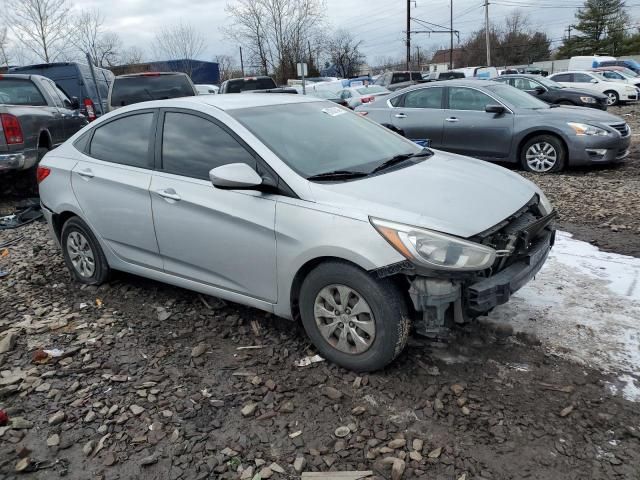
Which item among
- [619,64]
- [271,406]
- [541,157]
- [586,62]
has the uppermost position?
[586,62]

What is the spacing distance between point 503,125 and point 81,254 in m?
6.81

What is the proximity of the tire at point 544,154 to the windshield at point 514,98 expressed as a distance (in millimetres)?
688

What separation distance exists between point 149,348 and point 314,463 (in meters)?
1.65

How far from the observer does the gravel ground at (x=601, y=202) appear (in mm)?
5387

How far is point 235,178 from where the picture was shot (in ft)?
10.6

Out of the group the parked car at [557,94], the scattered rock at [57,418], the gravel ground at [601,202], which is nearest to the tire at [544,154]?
the gravel ground at [601,202]

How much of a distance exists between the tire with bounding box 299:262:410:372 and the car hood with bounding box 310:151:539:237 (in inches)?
14.7

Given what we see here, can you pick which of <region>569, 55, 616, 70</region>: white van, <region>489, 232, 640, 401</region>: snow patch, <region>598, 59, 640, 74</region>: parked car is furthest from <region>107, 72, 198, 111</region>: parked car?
<region>598, 59, 640, 74</region>: parked car

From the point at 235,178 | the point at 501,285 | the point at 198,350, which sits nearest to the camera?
the point at 501,285

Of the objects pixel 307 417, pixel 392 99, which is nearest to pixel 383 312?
pixel 307 417

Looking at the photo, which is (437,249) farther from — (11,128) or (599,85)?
(599,85)

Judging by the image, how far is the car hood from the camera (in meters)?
2.94

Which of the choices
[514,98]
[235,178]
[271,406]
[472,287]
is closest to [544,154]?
[514,98]

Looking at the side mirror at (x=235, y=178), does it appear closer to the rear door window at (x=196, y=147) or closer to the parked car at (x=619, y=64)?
the rear door window at (x=196, y=147)
